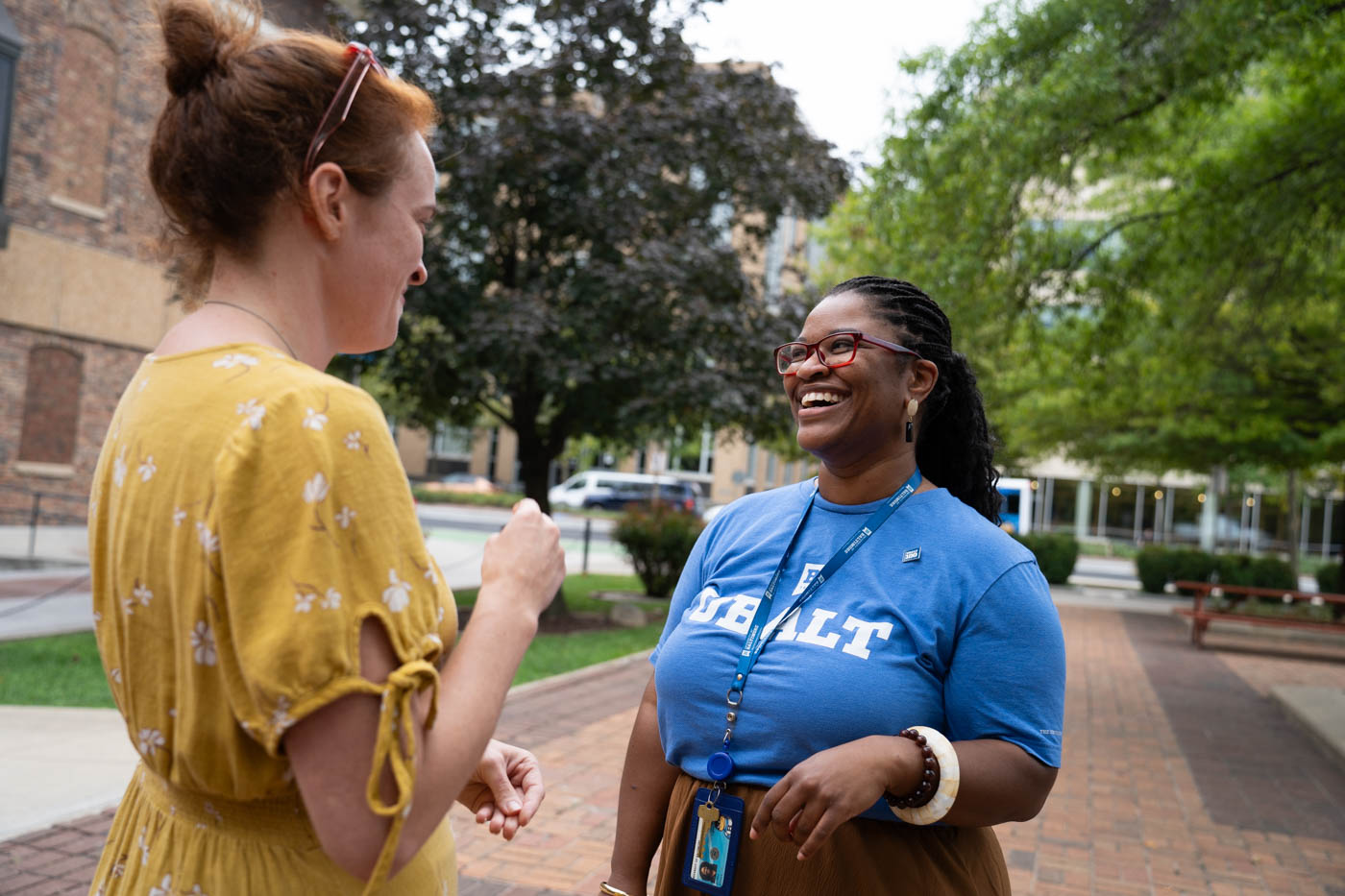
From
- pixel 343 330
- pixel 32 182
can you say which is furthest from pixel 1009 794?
pixel 32 182

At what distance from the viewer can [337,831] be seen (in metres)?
1.22

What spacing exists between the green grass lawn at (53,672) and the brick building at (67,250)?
8054 mm

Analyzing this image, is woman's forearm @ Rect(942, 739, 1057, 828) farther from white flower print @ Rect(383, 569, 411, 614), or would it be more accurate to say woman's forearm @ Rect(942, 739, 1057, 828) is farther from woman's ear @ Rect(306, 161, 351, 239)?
woman's ear @ Rect(306, 161, 351, 239)

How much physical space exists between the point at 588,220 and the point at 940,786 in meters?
10.8

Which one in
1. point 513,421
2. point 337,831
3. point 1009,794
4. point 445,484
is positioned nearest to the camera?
point 337,831

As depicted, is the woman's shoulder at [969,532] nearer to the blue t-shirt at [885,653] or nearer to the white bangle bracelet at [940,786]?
the blue t-shirt at [885,653]

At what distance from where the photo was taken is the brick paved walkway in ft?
16.1

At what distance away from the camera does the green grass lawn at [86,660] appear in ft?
25.6

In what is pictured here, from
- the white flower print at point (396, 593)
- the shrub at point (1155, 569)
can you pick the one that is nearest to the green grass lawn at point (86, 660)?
the white flower print at point (396, 593)

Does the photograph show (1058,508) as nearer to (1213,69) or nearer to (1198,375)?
(1198,375)

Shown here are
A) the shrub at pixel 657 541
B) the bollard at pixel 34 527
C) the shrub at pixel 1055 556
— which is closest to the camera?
the bollard at pixel 34 527

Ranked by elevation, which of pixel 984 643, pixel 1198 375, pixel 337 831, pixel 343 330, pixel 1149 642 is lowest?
pixel 1149 642

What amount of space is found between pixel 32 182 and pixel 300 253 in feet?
59.2

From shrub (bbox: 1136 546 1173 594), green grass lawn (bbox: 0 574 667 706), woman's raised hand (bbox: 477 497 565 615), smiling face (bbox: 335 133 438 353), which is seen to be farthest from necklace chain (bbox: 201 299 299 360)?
shrub (bbox: 1136 546 1173 594)
